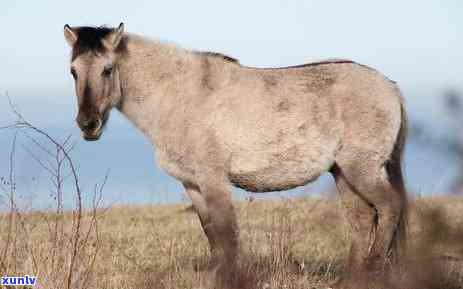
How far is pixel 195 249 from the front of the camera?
8984 mm

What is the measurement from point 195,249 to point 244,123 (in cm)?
300

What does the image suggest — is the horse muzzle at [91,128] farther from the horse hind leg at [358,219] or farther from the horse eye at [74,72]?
the horse hind leg at [358,219]

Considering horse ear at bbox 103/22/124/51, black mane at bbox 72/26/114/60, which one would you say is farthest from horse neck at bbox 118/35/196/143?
black mane at bbox 72/26/114/60

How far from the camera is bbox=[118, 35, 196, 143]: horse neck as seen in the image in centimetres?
675

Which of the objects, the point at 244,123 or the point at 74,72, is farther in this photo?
the point at 244,123

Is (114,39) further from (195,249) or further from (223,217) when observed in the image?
(195,249)

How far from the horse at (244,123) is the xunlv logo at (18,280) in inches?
62.7

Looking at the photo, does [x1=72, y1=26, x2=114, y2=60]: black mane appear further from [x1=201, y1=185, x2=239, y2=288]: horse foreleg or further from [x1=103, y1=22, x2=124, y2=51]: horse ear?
[x1=201, y1=185, x2=239, y2=288]: horse foreleg

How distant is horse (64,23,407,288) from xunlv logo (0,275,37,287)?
5.22ft

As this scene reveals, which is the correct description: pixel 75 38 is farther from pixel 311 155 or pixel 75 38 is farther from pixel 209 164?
pixel 311 155

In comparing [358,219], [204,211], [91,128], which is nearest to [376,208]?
[358,219]

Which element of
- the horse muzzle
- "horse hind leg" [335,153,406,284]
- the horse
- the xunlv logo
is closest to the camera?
the xunlv logo

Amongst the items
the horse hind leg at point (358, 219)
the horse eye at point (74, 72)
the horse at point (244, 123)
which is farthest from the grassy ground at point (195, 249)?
the horse eye at point (74, 72)

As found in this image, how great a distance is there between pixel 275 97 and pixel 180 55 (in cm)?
114
